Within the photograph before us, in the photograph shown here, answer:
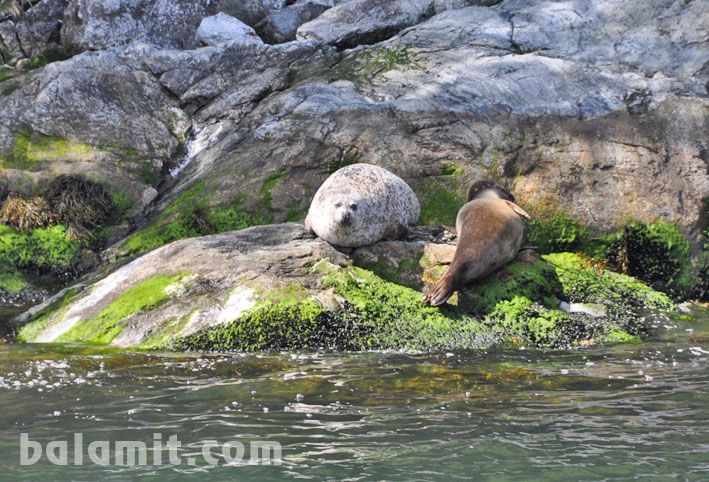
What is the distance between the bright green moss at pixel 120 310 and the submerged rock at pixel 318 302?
0.01 m

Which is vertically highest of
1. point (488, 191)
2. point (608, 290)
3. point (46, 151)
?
point (46, 151)

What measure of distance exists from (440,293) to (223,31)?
8192 mm

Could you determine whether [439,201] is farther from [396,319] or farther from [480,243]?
[396,319]

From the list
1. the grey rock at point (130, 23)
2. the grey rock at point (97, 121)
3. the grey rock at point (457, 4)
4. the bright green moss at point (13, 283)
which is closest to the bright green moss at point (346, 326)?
the bright green moss at point (13, 283)

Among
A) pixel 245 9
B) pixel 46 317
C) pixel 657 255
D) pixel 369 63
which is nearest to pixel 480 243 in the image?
pixel 657 255

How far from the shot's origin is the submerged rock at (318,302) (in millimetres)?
7641

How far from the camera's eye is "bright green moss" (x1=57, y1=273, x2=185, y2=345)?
7895 millimetres

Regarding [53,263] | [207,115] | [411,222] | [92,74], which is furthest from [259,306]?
[92,74]

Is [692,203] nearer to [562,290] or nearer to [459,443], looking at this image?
[562,290]

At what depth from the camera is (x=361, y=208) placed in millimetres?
9070

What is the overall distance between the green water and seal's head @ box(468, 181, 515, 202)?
10.2ft

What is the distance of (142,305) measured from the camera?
806 cm

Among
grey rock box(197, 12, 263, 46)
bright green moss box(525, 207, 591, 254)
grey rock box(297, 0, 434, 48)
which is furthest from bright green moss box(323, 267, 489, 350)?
grey rock box(197, 12, 263, 46)

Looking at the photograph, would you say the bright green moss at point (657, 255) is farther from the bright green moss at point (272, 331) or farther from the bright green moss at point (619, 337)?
the bright green moss at point (272, 331)
